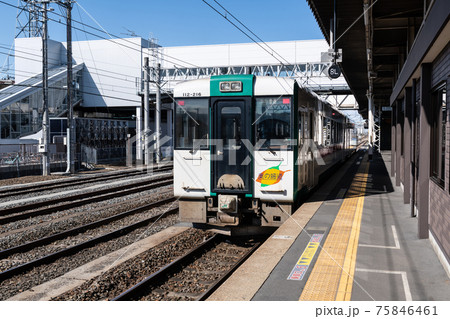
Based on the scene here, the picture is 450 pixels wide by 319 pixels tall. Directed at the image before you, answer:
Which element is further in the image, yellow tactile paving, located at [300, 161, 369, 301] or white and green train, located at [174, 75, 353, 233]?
white and green train, located at [174, 75, 353, 233]

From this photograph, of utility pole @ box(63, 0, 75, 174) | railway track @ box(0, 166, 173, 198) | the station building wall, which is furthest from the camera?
utility pole @ box(63, 0, 75, 174)

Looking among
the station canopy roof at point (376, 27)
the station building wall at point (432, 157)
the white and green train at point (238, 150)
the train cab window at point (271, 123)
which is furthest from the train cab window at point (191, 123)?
the station canopy roof at point (376, 27)

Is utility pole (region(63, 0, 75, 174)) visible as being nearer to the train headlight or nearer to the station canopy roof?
the station canopy roof

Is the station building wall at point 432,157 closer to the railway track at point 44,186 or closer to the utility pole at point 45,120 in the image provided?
the railway track at point 44,186

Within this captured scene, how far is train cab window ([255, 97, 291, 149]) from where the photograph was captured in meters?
8.76

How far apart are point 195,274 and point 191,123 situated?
10.5ft

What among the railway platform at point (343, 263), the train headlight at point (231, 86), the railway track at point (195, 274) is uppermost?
the train headlight at point (231, 86)

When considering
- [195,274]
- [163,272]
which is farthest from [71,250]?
[195,274]

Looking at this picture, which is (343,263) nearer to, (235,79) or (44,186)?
(235,79)

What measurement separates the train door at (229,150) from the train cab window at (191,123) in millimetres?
231

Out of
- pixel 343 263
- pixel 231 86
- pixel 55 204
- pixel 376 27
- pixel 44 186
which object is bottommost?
pixel 55 204

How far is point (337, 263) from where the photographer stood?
6055 mm

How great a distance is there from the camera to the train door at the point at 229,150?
8906 millimetres

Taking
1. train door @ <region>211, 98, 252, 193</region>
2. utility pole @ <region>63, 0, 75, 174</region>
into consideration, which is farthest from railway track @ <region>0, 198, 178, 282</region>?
utility pole @ <region>63, 0, 75, 174</region>
